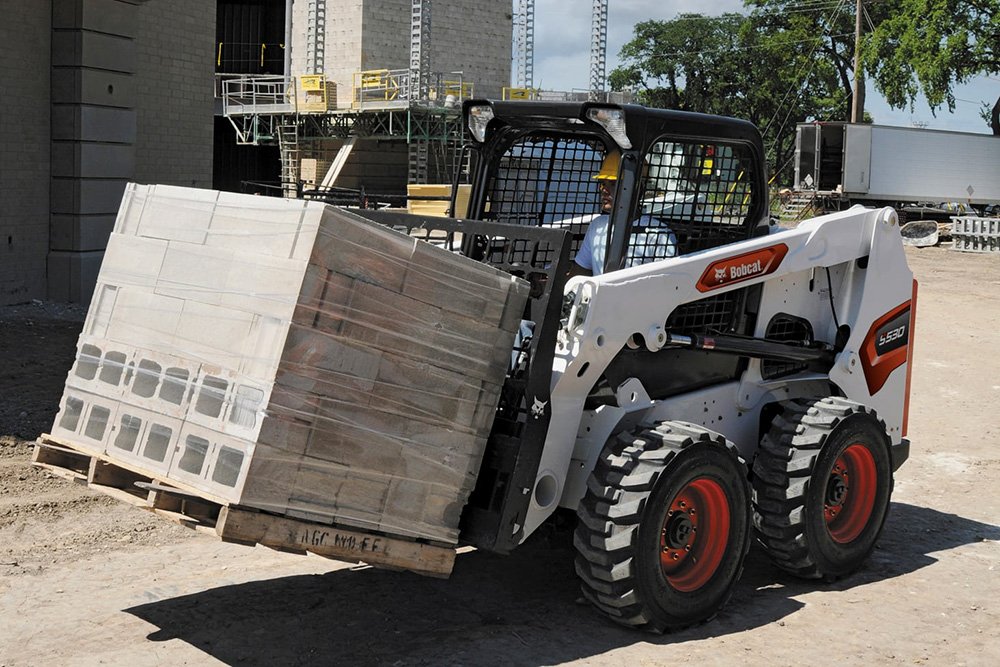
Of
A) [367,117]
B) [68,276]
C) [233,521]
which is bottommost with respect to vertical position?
[233,521]

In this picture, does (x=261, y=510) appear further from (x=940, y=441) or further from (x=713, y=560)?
(x=940, y=441)

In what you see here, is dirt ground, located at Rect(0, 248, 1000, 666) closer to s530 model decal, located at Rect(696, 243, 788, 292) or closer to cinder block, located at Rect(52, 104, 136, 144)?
s530 model decal, located at Rect(696, 243, 788, 292)

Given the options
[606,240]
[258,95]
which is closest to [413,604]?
[606,240]

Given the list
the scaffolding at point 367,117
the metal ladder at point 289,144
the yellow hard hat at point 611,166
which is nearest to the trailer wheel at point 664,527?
the yellow hard hat at point 611,166

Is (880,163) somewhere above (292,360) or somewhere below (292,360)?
above

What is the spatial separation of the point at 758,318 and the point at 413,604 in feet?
8.17

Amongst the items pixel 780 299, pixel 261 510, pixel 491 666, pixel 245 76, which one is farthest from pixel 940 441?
pixel 245 76

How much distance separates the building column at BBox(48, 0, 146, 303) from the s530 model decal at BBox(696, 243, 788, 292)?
40.1 ft

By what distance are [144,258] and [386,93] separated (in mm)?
Result: 42583

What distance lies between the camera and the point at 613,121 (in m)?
5.99

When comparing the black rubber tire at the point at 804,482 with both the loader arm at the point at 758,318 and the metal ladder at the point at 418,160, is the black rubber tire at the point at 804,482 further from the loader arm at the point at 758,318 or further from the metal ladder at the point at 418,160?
the metal ladder at the point at 418,160

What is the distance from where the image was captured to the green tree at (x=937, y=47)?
44781mm

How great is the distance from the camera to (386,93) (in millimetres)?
46969

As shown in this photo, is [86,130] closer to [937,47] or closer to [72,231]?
[72,231]
